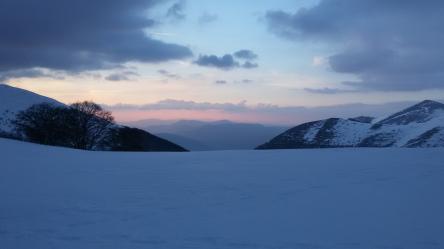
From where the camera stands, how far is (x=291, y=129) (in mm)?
184375

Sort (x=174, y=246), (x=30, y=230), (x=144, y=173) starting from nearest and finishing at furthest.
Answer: (x=174, y=246) < (x=30, y=230) < (x=144, y=173)

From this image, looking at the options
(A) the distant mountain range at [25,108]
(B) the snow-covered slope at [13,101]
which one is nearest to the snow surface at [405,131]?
(A) the distant mountain range at [25,108]

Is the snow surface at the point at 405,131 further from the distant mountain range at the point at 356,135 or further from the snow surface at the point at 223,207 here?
the snow surface at the point at 223,207

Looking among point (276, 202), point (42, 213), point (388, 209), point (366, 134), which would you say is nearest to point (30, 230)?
point (42, 213)

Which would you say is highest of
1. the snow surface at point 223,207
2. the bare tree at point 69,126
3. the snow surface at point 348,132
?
the snow surface at point 348,132

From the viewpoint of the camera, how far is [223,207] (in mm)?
7336

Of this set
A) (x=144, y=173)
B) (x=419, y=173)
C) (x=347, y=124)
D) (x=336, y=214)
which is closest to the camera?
(x=336, y=214)

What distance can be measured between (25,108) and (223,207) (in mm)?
72322

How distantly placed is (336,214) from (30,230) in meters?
4.47

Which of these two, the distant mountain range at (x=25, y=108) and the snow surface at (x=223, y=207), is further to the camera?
the distant mountain range at (x=25, y=108)

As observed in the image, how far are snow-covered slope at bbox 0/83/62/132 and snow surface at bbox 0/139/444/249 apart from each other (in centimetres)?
5855

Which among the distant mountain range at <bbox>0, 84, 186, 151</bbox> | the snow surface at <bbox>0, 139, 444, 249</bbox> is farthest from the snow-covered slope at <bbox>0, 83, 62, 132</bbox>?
the snow surface at <bbox>0, 139, 444, 249</bbox>

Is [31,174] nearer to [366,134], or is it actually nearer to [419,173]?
[419,173]

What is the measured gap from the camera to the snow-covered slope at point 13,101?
68250 millimetres
